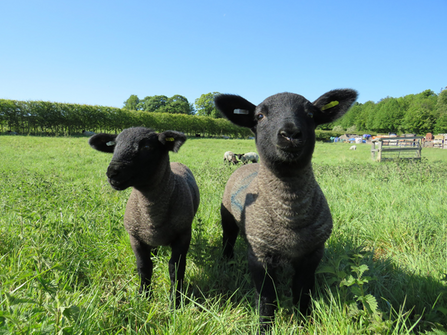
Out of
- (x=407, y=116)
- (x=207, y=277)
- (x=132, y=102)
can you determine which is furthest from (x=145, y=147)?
(x=132, y=102)

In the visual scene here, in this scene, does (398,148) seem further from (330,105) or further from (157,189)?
(157,189)

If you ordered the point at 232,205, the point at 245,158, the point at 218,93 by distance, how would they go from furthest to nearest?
the point at 245,158
the point at 232,205
the point at 218,93

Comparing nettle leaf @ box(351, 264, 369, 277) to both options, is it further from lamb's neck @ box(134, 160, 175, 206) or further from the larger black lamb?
lamb's neck @ box(134, 160, 175, 206)

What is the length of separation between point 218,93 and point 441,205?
4.62 meters

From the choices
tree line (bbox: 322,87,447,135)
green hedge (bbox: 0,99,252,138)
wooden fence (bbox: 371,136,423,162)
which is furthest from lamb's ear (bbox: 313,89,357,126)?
tree line (bbox: 322,87,447,135)

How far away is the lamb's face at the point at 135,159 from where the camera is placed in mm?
2156

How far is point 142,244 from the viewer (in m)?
2.57

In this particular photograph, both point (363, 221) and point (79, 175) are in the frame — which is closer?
point (363, 221)

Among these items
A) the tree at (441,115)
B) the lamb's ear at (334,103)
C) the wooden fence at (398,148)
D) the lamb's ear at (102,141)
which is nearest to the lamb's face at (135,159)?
the lamb's ear at (102,141)

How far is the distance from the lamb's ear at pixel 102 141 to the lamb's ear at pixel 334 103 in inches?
83.9

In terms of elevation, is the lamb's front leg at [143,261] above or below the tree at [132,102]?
below

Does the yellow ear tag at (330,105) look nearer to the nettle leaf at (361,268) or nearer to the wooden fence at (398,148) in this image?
the nettle leaf at (361,268)

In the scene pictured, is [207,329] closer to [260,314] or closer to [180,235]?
[260,314]

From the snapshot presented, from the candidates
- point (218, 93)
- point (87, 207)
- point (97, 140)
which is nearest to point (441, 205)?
point (218, 93)
